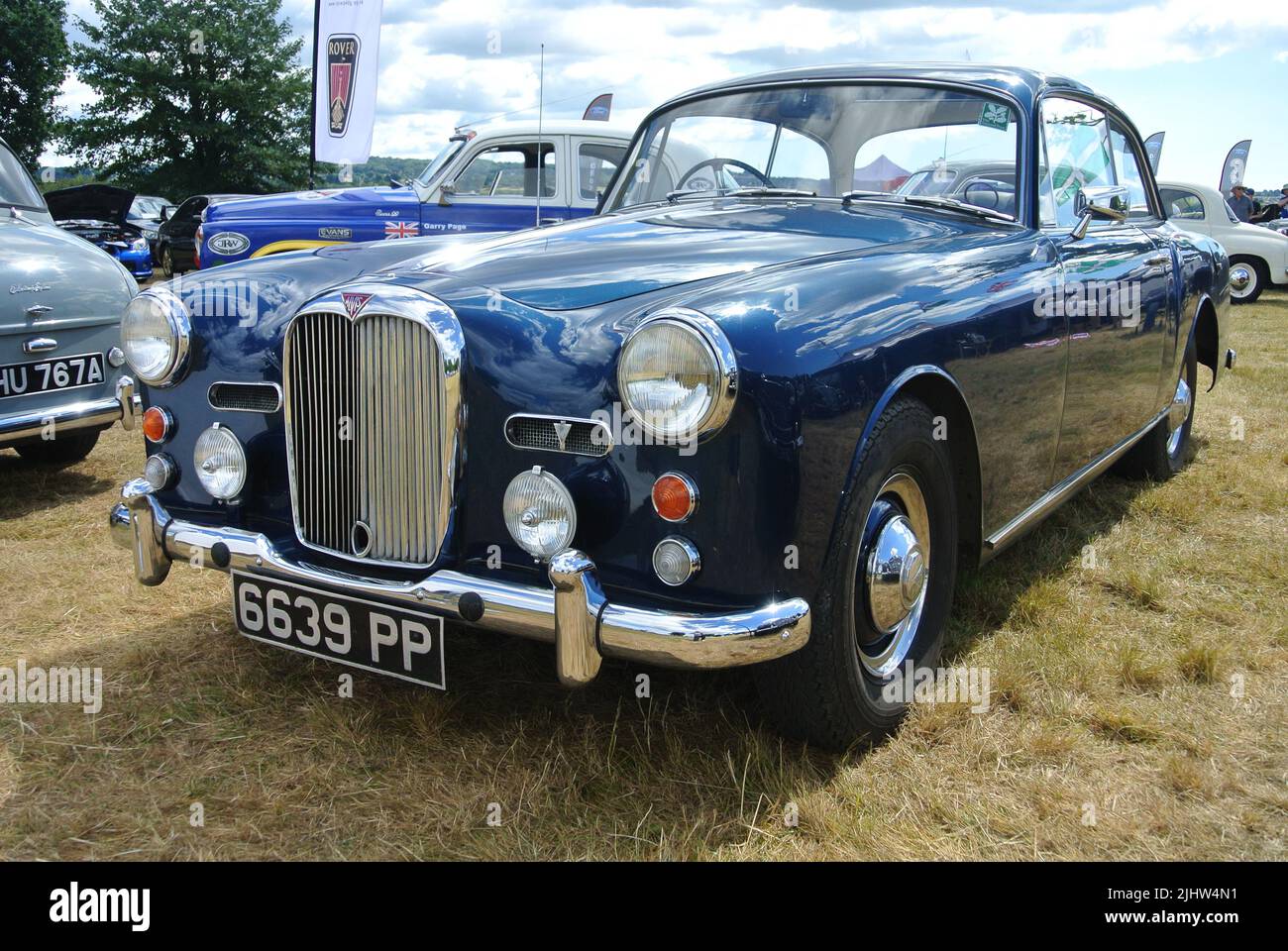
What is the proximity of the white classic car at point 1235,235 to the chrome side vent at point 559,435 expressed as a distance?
13403 millimetres

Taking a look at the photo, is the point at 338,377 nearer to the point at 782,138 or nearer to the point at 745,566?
the point at 745,566

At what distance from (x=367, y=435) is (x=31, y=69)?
31.3 meters

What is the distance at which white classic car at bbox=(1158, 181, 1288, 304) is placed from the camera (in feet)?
44.7

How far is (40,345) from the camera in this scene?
4.41m

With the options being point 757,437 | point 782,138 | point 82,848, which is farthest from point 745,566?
point 782,138

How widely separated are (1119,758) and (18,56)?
106 ft

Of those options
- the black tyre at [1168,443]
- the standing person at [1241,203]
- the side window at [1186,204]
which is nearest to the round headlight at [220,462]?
the black tyre at [1168,443]

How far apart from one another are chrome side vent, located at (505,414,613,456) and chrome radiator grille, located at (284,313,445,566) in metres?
0.15

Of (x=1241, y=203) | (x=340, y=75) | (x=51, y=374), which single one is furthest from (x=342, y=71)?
(x=1241, y=203)

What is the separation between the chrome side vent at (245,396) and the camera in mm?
2676

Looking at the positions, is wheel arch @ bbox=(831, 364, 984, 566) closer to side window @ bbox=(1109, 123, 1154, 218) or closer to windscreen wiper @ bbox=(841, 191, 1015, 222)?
windscreen wiper @ bbox=(841, 191, 1015, 222)

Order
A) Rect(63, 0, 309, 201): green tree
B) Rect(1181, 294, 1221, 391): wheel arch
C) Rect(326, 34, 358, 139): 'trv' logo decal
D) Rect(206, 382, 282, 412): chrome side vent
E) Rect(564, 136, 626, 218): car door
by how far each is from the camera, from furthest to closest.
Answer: Rect(63, 0, 309, 201): green tree < Rect(326, 34, 358, 139): 'trv' logo decal < Rect(564, 136, 626, 218): car door < Rect(1181, 294, 1221, 391): wheel arch < Rect(206, 382, 282, 412): chrome side vent

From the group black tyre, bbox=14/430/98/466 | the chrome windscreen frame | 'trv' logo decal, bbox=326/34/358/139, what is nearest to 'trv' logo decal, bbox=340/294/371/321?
the chrome windscreen frame

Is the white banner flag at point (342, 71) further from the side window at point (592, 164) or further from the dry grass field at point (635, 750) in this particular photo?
the dry grass field at point (635, 750)
